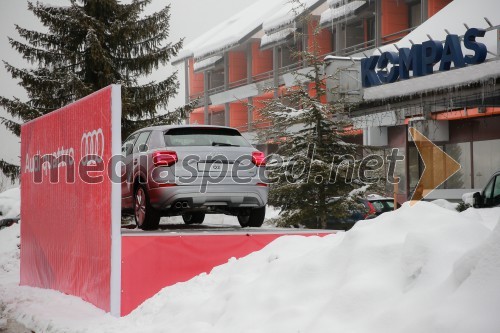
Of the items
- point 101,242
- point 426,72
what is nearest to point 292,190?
point 426,72

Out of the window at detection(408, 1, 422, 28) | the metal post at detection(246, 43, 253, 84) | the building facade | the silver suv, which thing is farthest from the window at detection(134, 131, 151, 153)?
the metal post at detection(246, 43, 253, 84)

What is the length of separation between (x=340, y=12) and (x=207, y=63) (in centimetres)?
1638

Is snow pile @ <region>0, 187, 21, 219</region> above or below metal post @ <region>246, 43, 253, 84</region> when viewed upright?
below

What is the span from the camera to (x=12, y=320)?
10.3 metres

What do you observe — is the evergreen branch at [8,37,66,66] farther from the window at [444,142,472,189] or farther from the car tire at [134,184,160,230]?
the window at [444,142,472,189]

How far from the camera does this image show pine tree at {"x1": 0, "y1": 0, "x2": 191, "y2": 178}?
84.7 feet

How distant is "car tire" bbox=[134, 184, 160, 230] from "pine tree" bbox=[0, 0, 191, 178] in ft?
44.3

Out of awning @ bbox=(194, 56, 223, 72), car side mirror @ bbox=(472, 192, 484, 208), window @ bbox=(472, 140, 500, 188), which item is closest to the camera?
car side mirror @ bbox=(472, 192, 484, 208)

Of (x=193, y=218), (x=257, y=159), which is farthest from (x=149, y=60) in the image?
(x=257, y=159)

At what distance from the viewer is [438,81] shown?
1906 centimetres

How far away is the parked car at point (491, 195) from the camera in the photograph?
15789 mm

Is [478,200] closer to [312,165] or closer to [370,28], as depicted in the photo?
[312,165]

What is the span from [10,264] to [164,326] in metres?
12.5

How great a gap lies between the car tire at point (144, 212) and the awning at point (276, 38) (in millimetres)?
29004
